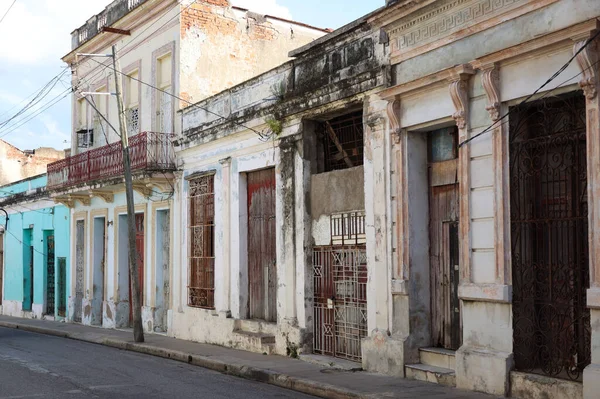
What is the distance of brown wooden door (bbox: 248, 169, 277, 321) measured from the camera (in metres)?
14.8

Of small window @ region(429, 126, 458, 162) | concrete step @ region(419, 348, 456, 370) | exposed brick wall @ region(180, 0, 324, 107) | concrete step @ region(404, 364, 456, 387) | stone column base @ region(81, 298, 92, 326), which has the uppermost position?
exposed brick wall @ region(180, 0, 324, 107)

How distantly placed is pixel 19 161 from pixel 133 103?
52.7ft

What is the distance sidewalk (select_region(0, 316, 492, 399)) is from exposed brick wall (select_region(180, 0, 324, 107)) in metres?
5.56

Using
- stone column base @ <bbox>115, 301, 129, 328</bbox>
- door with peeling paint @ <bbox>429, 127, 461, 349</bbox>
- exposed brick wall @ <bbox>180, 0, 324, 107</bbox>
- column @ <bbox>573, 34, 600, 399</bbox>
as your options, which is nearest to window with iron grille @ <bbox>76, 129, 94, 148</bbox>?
stone column base @ <bbox>115, 301, 129, 328</bbox>

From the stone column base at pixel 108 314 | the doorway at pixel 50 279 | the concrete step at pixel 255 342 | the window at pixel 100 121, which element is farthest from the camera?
the doorway at pixel 50 279

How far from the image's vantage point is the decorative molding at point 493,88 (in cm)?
924

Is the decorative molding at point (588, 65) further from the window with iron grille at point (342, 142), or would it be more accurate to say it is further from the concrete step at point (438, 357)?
the window with iron grille at point (342, 142)

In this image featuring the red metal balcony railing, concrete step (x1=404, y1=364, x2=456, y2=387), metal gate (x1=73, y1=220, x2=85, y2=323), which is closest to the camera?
concrete step (x1=404, y1=364, x2=456, y2=387)

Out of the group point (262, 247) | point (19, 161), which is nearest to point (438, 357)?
point (262, 247)

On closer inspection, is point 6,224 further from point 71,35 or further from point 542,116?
point 542,116

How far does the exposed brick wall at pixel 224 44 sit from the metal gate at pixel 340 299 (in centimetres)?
687

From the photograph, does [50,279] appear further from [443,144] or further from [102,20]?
[443,144]

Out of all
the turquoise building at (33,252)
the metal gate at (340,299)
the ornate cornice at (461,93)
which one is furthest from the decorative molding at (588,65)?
the turquoise building at (33,252)

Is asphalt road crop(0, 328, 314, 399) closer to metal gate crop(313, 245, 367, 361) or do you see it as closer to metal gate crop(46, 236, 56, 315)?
metal gate crop(313, 245, 367, 361)
